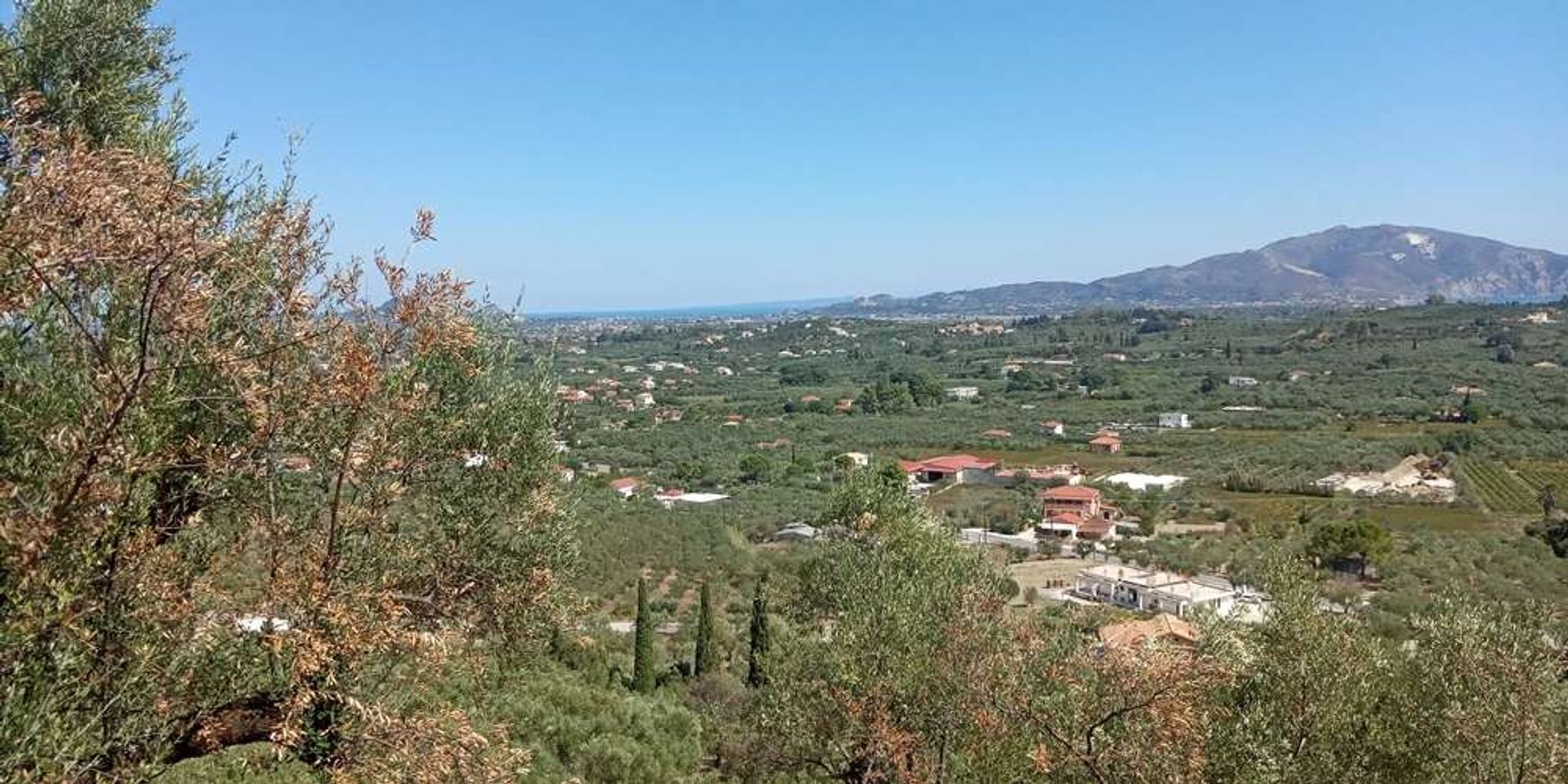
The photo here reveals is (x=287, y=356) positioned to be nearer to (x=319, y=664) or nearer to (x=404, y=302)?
(x=404, y=302)

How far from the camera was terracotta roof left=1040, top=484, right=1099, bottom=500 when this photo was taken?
52.0 metres

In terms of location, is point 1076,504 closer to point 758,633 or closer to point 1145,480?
point 1145,480

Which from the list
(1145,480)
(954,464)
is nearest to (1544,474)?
(1145,480)

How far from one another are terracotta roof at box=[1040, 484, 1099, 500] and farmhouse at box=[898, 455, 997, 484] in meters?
8.28

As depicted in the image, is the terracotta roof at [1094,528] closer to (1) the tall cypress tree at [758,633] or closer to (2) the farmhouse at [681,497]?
(2) the farmhouse at [681,497]

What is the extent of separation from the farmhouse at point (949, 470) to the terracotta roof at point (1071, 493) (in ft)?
27.2

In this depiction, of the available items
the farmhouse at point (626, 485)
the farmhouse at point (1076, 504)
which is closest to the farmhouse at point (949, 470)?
the farmhouse at point (1076, 504)

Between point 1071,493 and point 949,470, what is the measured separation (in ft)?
35.9

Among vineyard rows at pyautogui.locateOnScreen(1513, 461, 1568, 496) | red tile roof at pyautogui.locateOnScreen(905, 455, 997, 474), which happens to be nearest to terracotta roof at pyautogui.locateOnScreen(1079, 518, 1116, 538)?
red tile roof at pyautogui.locateOnScreen(905, 455, 997, 474)

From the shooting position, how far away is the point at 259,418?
17.4 ft

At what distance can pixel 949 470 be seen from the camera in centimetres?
6219

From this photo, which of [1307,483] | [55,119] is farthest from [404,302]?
[1307,483]

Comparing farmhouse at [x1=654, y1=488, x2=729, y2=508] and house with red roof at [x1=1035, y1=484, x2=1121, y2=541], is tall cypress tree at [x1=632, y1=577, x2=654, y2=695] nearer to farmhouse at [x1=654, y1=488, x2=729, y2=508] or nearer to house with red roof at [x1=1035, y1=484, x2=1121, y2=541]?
farmhouse at [x1=654, y1=488, x2=729, y2=508]

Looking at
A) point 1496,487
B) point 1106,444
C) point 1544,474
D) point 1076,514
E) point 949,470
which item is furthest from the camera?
point 1106,444
